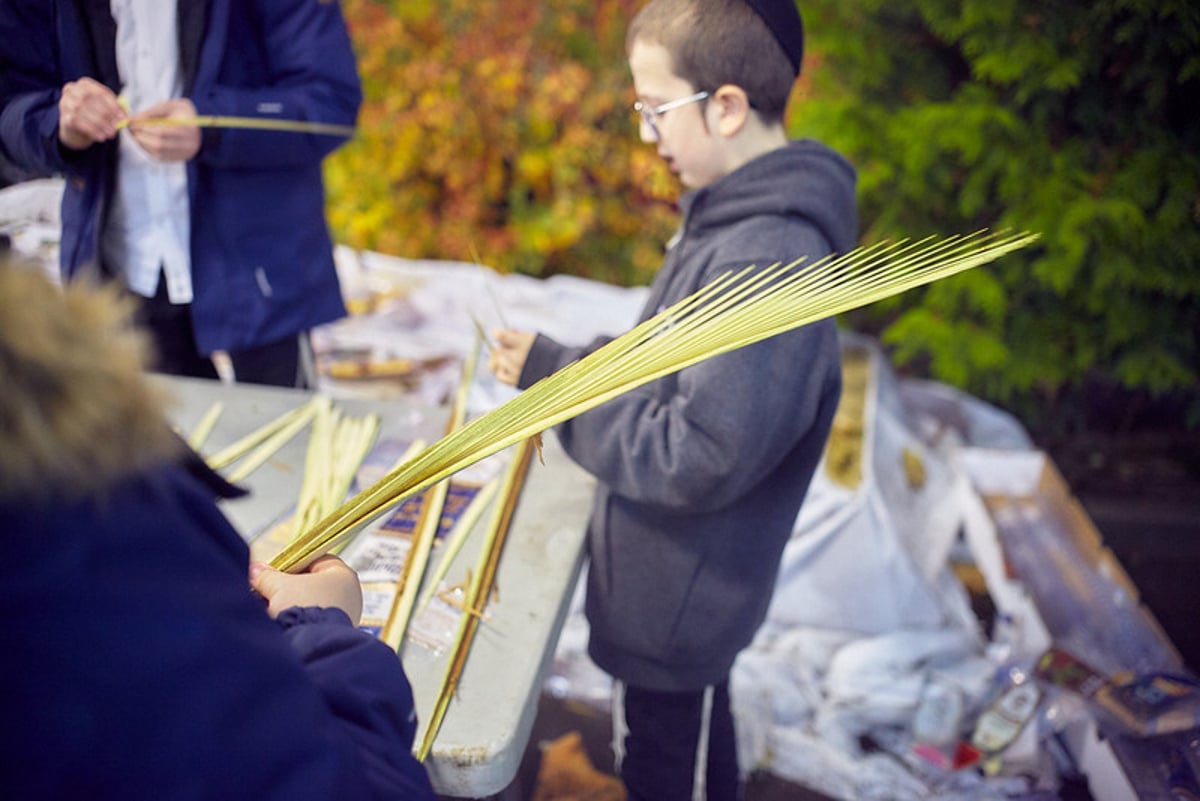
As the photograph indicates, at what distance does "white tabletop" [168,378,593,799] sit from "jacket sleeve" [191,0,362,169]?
55 centimetres

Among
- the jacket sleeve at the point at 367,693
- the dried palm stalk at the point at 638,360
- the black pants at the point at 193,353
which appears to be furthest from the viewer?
the black pants at the point at 193,353

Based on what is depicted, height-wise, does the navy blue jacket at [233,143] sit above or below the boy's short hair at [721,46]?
below

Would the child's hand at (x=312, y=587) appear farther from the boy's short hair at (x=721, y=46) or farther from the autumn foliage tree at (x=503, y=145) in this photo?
the autumn foliage tree at (x=503, y=145)

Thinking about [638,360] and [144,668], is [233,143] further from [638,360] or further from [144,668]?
[144,668]

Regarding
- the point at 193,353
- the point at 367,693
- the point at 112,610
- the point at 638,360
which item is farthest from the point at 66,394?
the point at 193,353

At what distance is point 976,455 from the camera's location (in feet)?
9.34

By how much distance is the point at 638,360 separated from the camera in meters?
0.96

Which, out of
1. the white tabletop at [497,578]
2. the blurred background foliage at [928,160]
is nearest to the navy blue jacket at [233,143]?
the white tabletop at [497,578]

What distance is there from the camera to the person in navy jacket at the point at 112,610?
0.48m

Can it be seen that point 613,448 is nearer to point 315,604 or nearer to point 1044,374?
point 315,604

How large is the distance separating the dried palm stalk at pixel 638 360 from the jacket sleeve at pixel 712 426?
0.19 metres

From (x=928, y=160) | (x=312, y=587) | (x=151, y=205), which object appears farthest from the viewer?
(x=928, y=160)

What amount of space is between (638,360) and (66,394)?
603 mm

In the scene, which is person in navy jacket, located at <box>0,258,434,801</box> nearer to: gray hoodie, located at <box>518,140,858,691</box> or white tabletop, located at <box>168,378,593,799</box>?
white tabletop, located at <box>168,378,593,799</box>
